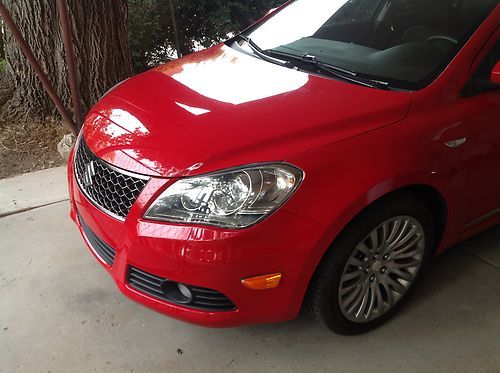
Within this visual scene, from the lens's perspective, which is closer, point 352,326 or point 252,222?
point 252,222

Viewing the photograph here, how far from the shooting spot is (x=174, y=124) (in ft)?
6.41

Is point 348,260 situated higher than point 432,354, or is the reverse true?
point 348,260

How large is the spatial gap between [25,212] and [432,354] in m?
2.68

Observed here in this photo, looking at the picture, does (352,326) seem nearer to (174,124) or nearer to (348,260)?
(348,260)

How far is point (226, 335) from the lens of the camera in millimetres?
2232

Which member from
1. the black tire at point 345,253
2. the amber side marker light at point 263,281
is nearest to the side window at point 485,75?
the black tire at point 345,253

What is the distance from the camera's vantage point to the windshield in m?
2.18

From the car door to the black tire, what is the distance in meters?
0.28

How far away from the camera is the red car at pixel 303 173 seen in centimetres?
172

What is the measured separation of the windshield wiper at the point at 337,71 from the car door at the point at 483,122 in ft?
1.26

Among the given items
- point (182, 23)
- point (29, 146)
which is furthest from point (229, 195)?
point (182, 23)

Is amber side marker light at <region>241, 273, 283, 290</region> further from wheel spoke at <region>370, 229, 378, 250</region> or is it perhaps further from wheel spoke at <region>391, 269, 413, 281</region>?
wheel spoke at <region>391, 269, 413, 281</region>

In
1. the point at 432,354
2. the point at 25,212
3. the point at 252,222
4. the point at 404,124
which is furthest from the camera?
the point at 25,212

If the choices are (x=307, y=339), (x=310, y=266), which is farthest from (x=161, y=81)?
(x=307, y=339)
